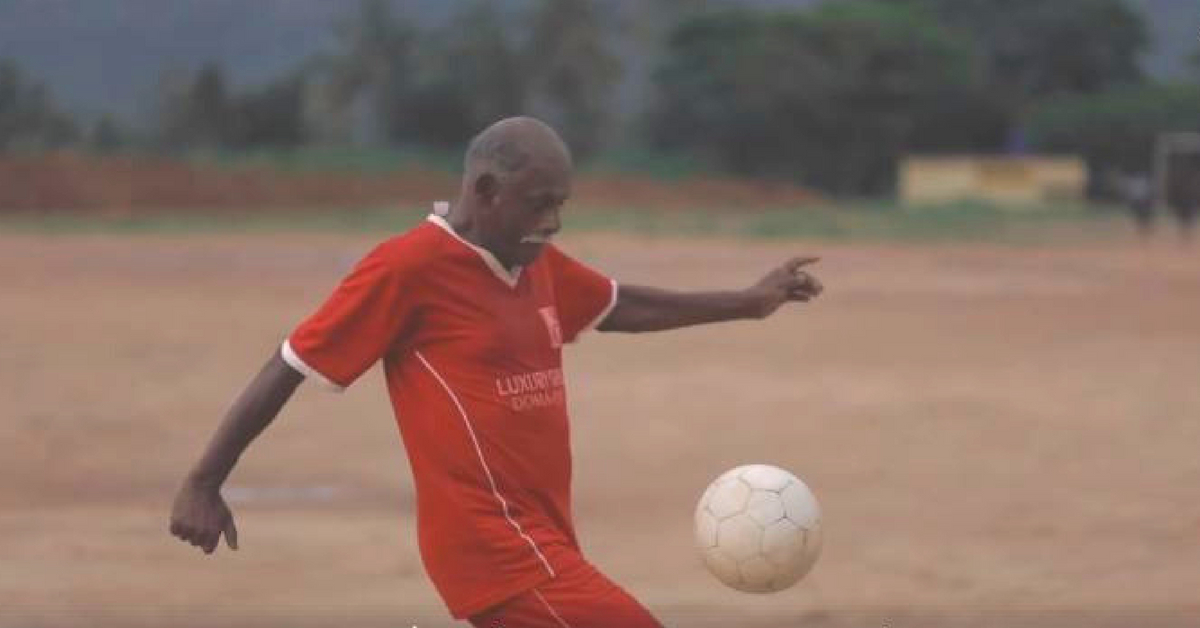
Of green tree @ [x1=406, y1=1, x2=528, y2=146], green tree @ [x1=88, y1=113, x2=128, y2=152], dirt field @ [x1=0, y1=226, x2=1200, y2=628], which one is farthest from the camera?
green tree @ [x1=406, y1=1, x2=528, y2=146]

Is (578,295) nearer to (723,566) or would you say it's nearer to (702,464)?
(723,566)

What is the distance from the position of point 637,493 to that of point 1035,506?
6.68 feet

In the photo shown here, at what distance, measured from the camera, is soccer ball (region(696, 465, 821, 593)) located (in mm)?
5012

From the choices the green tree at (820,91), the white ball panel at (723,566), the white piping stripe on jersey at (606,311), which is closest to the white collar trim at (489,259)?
the white piping stripe on jersey at (606,311)

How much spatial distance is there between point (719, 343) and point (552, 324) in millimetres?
16256

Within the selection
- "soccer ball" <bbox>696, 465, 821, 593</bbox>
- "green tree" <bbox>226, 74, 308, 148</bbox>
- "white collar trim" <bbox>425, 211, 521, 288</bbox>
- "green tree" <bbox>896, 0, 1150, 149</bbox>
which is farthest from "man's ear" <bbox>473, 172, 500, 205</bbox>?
"green tree" <bbox>896, 0, 1150, 149</bbox>

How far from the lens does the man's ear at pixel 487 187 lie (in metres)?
4.54

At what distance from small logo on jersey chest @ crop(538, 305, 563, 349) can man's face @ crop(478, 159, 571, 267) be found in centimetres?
21

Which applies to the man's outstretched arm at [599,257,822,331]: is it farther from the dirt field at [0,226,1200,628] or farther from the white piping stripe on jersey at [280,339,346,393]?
the dirt field at [0,226,1200,628]

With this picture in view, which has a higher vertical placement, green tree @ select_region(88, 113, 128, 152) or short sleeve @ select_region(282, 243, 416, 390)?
green tree @ select_region(88, 113, 128, 152)

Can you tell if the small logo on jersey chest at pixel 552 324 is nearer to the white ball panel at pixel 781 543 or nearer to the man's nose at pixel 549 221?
the man's nose at pixel 549 221

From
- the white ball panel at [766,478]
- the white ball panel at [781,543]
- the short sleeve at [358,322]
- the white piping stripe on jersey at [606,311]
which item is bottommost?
the white ball panel at [781,543]

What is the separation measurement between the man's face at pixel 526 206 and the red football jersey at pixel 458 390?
0.07 meters

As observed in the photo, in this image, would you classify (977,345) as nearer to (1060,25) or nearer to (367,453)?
(367,453)
